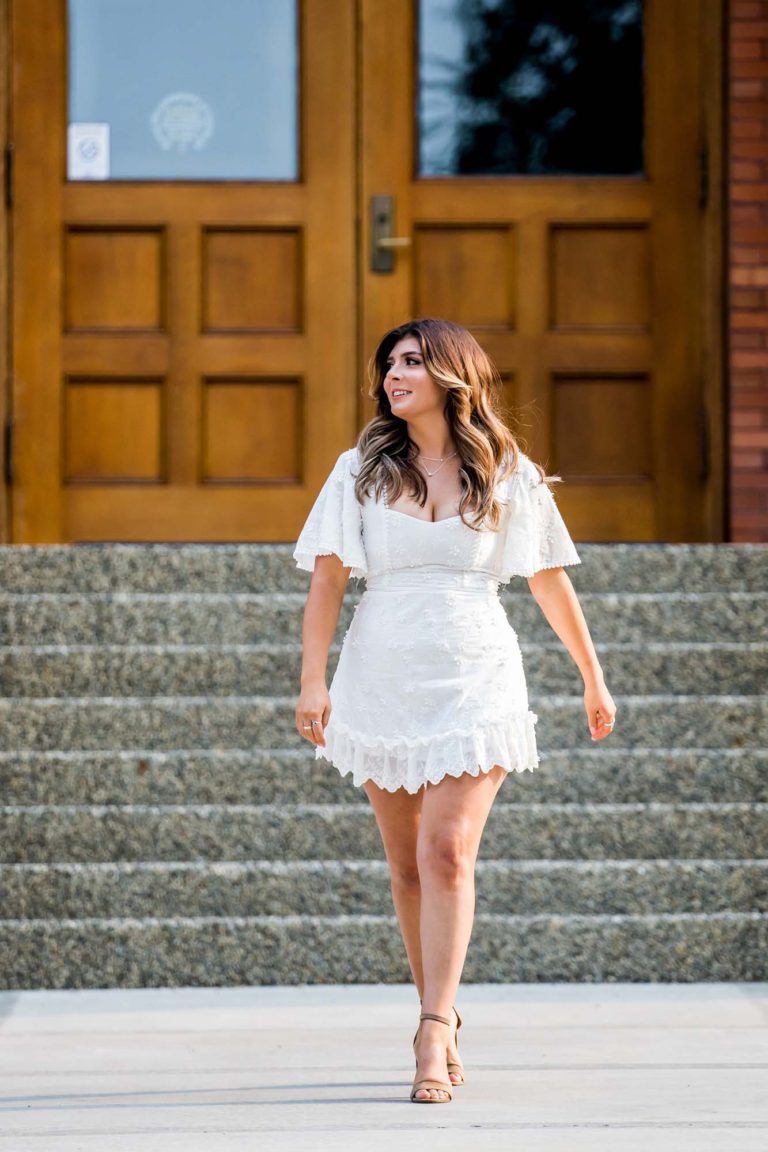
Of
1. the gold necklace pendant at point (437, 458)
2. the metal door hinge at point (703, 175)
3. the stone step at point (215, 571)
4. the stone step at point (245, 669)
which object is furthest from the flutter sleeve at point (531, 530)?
the metal door hinge at point (703, 175)

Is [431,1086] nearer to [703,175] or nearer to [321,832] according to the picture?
[321,832]

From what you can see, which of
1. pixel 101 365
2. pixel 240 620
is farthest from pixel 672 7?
pixel 240 620

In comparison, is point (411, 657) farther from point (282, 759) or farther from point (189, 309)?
point (189, 309)

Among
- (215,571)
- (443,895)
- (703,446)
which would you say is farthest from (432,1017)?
→ (703,446)

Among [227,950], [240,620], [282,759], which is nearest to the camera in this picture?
[227,950]

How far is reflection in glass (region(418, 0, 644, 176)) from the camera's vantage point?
700 cm

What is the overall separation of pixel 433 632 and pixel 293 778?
1.58 metres

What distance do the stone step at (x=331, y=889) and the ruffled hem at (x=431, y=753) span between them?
1.25 m

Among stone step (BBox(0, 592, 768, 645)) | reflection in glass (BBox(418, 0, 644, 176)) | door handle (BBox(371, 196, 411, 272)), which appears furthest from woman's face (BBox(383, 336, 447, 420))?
reflection in glass (BBox(418, 0, 644, 176))

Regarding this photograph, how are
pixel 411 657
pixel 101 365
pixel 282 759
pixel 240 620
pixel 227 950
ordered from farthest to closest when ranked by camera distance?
pixel 101 365 → pixel 240 620 → pixel 282 759 → pixel 227 950 → pixel 411 657

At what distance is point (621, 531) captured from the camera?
6.97 metres

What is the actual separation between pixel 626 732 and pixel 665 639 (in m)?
0.42

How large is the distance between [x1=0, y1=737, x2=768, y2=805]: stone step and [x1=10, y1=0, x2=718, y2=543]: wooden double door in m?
2.05

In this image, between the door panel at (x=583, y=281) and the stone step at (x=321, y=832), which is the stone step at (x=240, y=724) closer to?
the stone step at (x=321, y=832)
